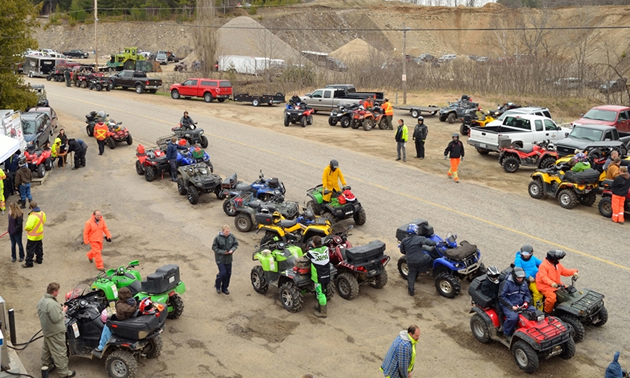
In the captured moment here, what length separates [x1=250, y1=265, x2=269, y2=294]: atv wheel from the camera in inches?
455

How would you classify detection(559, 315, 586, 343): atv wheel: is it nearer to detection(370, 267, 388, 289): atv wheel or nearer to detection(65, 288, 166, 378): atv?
detection(370, 267, 388, 289): atv wheel

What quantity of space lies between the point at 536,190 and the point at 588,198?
5.02ft

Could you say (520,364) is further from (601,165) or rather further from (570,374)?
(601,165)

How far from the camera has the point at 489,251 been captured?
13.8 metres

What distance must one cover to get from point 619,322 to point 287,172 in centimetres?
1249

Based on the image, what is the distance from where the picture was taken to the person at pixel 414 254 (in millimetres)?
11320

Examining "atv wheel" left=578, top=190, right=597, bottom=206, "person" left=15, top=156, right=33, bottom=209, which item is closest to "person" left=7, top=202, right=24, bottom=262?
"person" left=15, top=156, right=33, bottom=209

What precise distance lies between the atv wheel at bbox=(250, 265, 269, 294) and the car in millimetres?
13246

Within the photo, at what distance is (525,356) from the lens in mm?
8875

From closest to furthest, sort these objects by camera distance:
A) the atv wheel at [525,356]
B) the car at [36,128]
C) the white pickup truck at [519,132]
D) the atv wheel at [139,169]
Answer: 1. the atv wheel at [525,356]
2. the atv wheel at [139,169]
3. the car at [36,128]
4. the white pickup truck at [519,132]

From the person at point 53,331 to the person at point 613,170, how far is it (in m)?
14.6

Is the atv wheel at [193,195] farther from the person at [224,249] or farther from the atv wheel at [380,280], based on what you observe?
the atv wheel at [380,280]

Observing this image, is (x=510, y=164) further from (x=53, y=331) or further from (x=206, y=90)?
(x=206, y=90)

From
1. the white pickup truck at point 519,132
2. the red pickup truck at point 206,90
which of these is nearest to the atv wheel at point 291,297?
the white pickup truck at point 519,132
